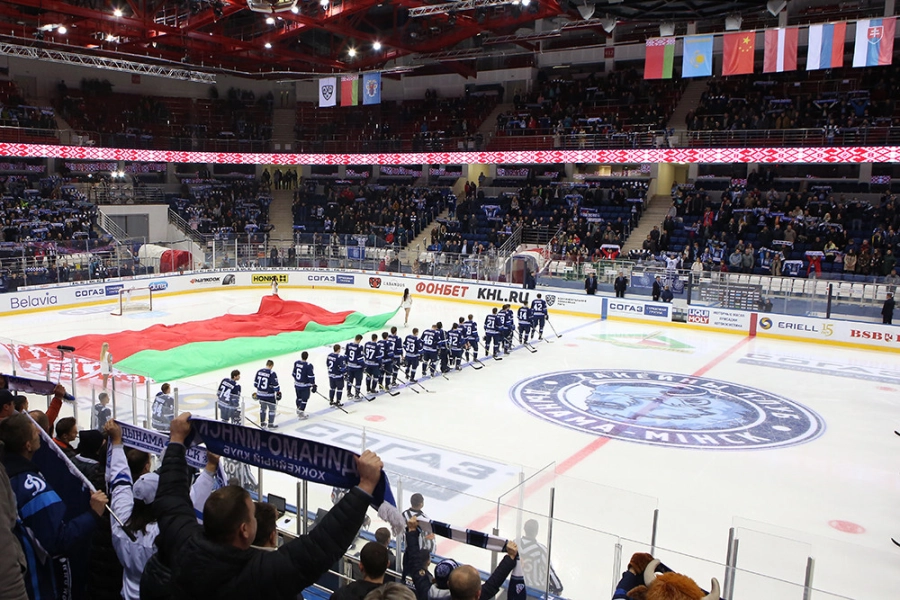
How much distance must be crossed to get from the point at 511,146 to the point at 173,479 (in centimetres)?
3323

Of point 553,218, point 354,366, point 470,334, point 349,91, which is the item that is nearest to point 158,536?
point 354,366

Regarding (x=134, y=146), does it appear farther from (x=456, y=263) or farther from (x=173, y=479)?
(x=173, y=479)

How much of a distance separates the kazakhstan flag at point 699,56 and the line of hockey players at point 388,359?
865cm

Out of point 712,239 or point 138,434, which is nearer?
point 138,434

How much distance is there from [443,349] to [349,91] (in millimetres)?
17579

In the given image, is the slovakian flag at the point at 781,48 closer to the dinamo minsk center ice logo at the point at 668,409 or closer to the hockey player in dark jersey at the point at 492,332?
the dinamo minsk center ice logo at the point at 668,409

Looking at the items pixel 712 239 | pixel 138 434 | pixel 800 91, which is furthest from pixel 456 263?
pixel 138 434

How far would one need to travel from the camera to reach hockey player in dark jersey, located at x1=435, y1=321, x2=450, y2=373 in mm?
16719

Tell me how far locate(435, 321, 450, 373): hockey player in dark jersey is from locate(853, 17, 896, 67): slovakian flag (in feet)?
45.2

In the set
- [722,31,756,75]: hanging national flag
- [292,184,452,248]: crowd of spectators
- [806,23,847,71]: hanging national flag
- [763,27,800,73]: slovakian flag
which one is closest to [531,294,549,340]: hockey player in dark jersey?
[722,31,756,75]: hanging national flag

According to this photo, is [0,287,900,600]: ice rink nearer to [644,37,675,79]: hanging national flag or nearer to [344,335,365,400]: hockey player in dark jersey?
[344,335,365,400]: hockey player in dark jersey

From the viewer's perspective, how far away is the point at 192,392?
30.0 ft

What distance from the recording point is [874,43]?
19.8m

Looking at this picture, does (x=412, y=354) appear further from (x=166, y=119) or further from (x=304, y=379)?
(x=166, y=119)
